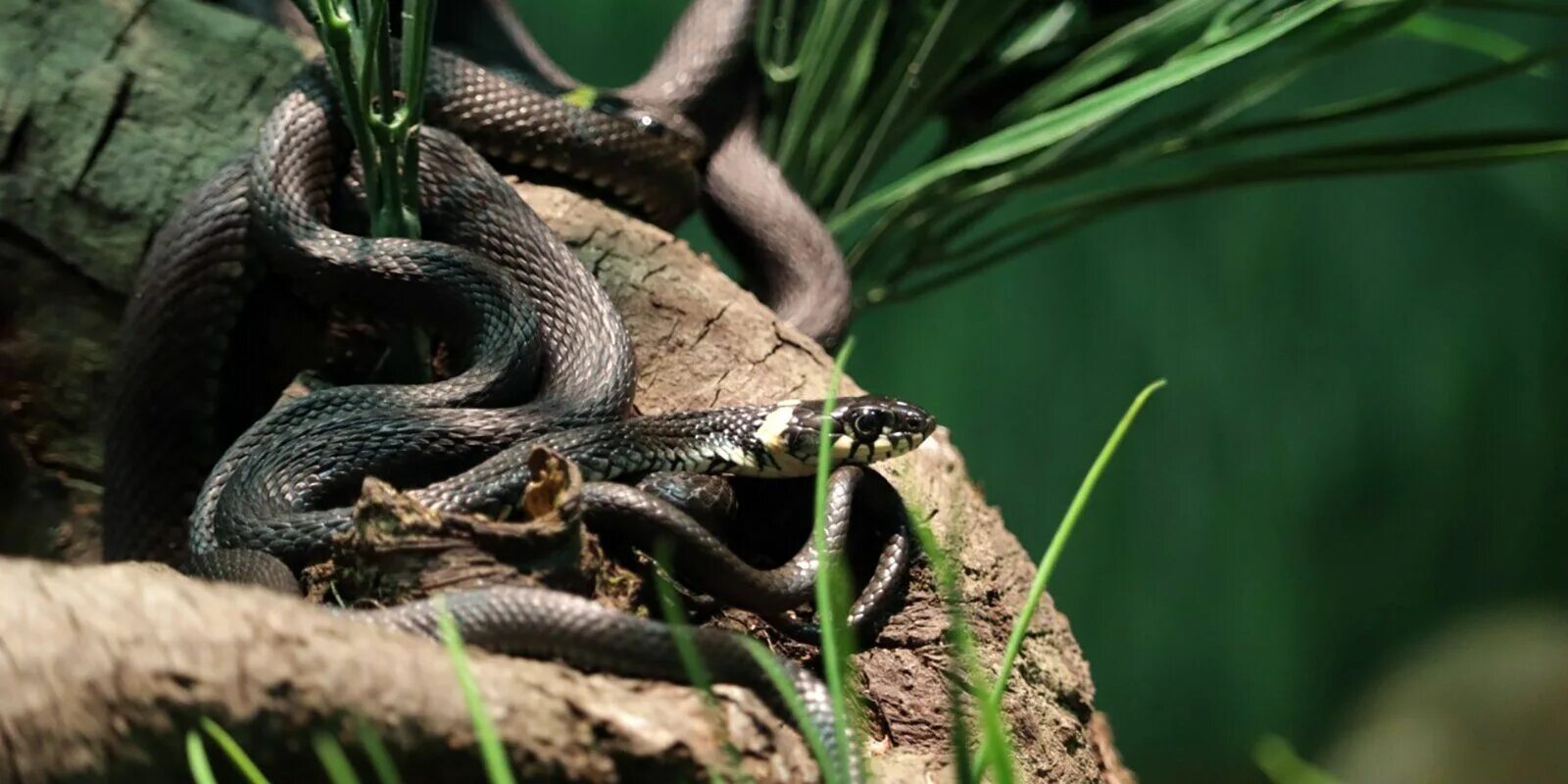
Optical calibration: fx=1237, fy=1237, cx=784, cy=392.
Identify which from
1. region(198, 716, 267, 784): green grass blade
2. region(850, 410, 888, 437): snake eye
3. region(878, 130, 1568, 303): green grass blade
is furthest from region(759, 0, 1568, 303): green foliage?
region(198, 716, 267, 784): green grass blade

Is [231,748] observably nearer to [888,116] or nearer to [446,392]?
[446,392]

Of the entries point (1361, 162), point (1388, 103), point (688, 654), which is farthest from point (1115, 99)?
point (688, 654)

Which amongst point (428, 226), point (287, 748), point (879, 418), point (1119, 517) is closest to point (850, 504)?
point (879, 418)

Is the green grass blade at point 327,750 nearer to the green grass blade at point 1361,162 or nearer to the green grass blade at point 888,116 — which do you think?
the green grass blade at point 1361,162

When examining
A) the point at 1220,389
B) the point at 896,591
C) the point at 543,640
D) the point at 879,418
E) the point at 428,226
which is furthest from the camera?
the point at 1220,389

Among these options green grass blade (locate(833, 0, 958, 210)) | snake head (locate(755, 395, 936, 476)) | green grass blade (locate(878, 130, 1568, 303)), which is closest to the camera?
snake head (locate(755, 395, 936, 476))

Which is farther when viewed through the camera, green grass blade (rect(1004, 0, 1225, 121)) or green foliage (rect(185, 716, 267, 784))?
green grass blade (rect(1004, 0, 1225, 121))

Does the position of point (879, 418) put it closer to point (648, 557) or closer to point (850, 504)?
point (850, 504)

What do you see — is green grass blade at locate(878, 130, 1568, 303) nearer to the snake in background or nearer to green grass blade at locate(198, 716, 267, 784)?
the snake in background
